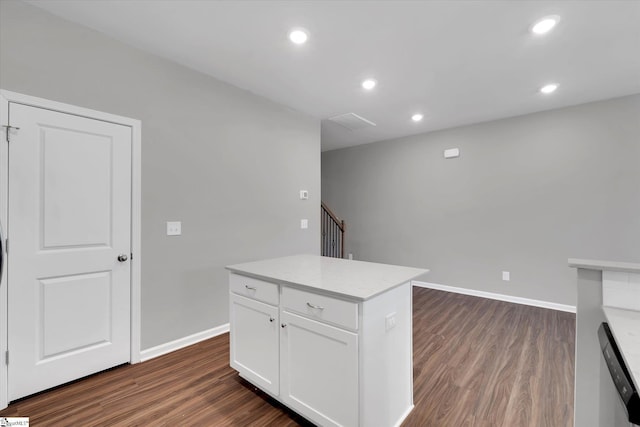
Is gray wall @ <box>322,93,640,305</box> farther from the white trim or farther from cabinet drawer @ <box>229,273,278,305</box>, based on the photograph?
the white trim

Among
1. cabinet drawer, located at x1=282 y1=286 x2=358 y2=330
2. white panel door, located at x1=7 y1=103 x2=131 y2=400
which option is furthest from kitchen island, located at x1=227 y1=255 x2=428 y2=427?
white panel door, located at x1=7 y1=103 x2=131 y2=400

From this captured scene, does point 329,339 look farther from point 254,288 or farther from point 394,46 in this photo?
point 394,46

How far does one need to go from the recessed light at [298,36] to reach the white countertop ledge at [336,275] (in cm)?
181

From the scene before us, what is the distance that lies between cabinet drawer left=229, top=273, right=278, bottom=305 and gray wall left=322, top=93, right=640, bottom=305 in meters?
3.72

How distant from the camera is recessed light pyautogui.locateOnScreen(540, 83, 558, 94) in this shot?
3064 millimetres

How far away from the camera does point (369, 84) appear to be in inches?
121

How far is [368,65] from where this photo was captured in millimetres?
2686

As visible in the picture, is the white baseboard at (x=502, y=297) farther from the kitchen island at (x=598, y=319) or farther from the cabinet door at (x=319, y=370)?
the cabinet door at (x=319, y=370)

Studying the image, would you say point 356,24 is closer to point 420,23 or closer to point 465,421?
point 420,23

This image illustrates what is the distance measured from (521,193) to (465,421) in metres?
3.37

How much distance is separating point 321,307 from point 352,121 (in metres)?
3.37

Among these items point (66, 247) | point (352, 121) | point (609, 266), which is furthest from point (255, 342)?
point (352, 121)

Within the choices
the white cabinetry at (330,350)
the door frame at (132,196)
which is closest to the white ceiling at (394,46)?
the door frame at (132,196)

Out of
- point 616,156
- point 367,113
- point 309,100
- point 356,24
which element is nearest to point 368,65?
point 356,24
